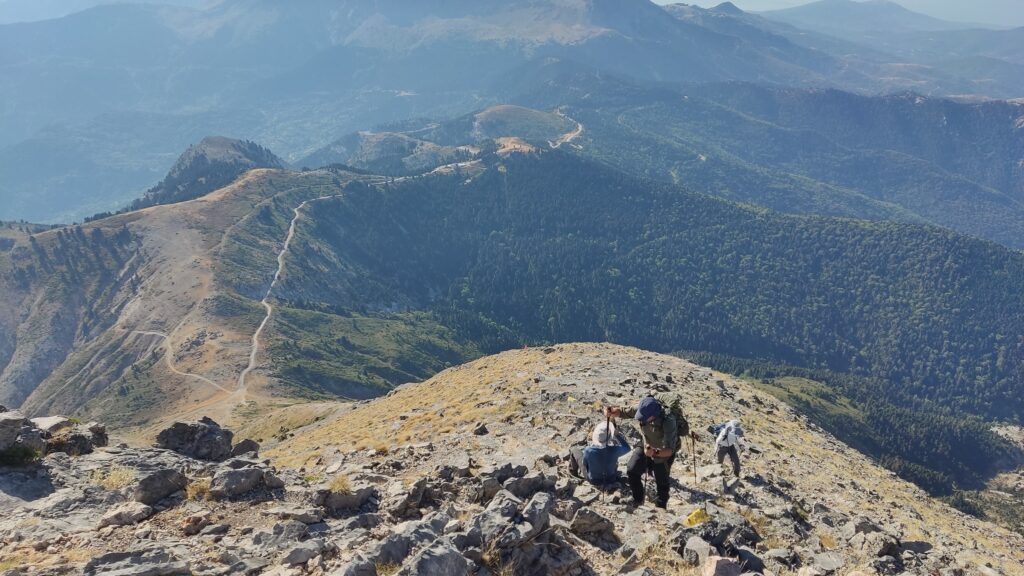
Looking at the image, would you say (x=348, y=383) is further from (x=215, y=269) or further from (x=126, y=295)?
(x=126, y=295)

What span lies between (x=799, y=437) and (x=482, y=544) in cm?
3621

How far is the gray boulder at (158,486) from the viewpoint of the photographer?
16.8 meters

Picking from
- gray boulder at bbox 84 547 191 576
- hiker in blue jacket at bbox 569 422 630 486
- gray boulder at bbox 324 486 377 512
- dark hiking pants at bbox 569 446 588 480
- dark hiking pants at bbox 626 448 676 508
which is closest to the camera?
gray boulder at bbox 84 547 191 576

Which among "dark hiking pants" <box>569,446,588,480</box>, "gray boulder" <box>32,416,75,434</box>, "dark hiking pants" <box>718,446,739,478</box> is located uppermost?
"gray boulder" <box>32,416,75,434</box>

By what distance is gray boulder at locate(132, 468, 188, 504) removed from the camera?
16.8m

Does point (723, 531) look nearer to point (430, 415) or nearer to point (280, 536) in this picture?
point (280, 536)

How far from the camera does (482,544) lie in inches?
542

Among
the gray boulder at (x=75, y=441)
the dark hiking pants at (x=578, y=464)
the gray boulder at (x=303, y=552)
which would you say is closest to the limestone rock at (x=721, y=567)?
the dark hiking pants at (x=578, y=464)

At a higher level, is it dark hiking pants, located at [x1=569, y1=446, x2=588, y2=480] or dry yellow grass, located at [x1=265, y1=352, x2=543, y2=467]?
dark hiking pants, located at [x1=569, y1=446, x2=588, y2=480]

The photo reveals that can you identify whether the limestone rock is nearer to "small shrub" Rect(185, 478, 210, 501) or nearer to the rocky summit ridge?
the rocky summit ridge

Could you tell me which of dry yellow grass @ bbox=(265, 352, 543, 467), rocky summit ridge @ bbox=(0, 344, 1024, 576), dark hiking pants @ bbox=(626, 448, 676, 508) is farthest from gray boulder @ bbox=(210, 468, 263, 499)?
dark hiking pants @ bbox=(626, 448, 676, 508)

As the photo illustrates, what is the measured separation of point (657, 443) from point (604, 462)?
270 cm

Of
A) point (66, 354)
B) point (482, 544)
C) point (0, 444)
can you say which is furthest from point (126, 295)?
point (482, 544)

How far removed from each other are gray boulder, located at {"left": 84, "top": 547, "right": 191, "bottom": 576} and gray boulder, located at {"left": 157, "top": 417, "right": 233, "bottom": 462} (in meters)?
12.6
